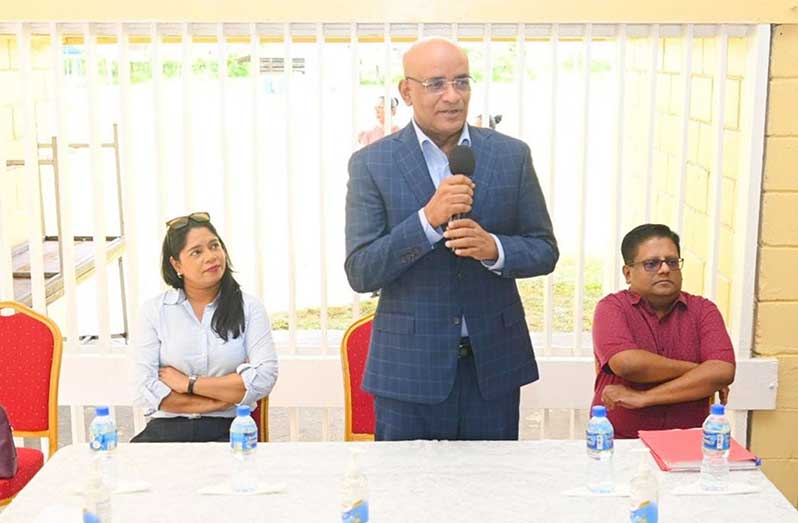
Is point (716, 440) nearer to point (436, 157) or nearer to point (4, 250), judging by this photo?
point (436, 157)

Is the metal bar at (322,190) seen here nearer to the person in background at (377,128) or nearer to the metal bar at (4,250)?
the person in background at (377,128)

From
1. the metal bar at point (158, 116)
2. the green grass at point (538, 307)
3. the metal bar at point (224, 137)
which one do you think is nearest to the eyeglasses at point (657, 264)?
the metal bar at point (224, 137)

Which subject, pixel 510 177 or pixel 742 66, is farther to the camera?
pixel 742 66

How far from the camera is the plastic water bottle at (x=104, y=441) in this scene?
96.3 inches

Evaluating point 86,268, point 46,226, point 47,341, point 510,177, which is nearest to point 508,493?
point 510,177

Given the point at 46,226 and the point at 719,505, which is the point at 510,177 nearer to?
the point at 719,505

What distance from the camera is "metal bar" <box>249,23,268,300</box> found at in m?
3.65

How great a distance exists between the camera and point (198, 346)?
320 centimetres

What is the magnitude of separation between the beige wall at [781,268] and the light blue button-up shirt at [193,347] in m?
1.82

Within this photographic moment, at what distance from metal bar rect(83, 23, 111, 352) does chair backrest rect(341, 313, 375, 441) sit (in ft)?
3.47

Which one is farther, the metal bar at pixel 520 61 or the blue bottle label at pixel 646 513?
the metal bar at pixel 520 61

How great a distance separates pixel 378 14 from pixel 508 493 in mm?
1898

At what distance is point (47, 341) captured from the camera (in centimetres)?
330

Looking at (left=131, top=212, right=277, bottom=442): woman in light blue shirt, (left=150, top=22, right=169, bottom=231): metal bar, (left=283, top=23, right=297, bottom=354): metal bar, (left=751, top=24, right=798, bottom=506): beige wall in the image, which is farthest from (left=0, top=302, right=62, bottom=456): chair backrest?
(left=751, top=24, right=798, bottom=506): beige wall
